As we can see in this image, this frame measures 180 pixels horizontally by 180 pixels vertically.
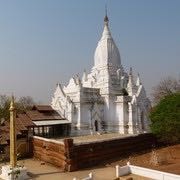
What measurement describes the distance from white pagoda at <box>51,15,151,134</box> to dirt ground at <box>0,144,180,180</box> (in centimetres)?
1195

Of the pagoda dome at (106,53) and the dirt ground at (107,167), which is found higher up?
the pagoda dome at (106,53)

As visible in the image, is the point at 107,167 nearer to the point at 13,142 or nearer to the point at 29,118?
the point at 13,142

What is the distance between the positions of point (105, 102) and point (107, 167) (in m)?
17.8

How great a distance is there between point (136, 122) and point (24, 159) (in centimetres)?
1632

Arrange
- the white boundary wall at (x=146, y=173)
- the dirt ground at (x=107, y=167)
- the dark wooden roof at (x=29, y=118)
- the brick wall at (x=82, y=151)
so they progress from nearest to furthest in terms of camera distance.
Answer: the white boundary wall at (x=146, y=173) < the dirt ground at (x=107, y=167) < the brick wall at (x=82, y=151) < the dark wooden roof at (x=29, y=118)

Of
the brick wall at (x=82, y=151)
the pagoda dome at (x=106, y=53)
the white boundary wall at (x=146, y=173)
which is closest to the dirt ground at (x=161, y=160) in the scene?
the brick wall at (x=82, y=151)

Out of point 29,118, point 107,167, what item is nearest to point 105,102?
point 29,118

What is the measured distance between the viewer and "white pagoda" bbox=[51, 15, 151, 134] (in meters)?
35.7

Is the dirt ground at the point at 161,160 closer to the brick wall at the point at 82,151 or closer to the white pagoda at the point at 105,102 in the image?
the brick wall at the point at 82,151

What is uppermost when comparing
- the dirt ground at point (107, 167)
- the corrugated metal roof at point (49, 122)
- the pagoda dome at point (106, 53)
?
the pagoda dome at point (106, 53)

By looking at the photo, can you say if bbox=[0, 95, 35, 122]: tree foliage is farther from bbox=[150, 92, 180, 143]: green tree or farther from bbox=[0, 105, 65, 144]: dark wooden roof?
bbox=[150, 92, 180, 143]: green tree

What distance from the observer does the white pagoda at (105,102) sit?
35.7 metres

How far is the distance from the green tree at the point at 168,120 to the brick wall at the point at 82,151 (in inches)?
69.1

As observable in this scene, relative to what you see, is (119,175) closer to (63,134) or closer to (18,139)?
(18,139)
